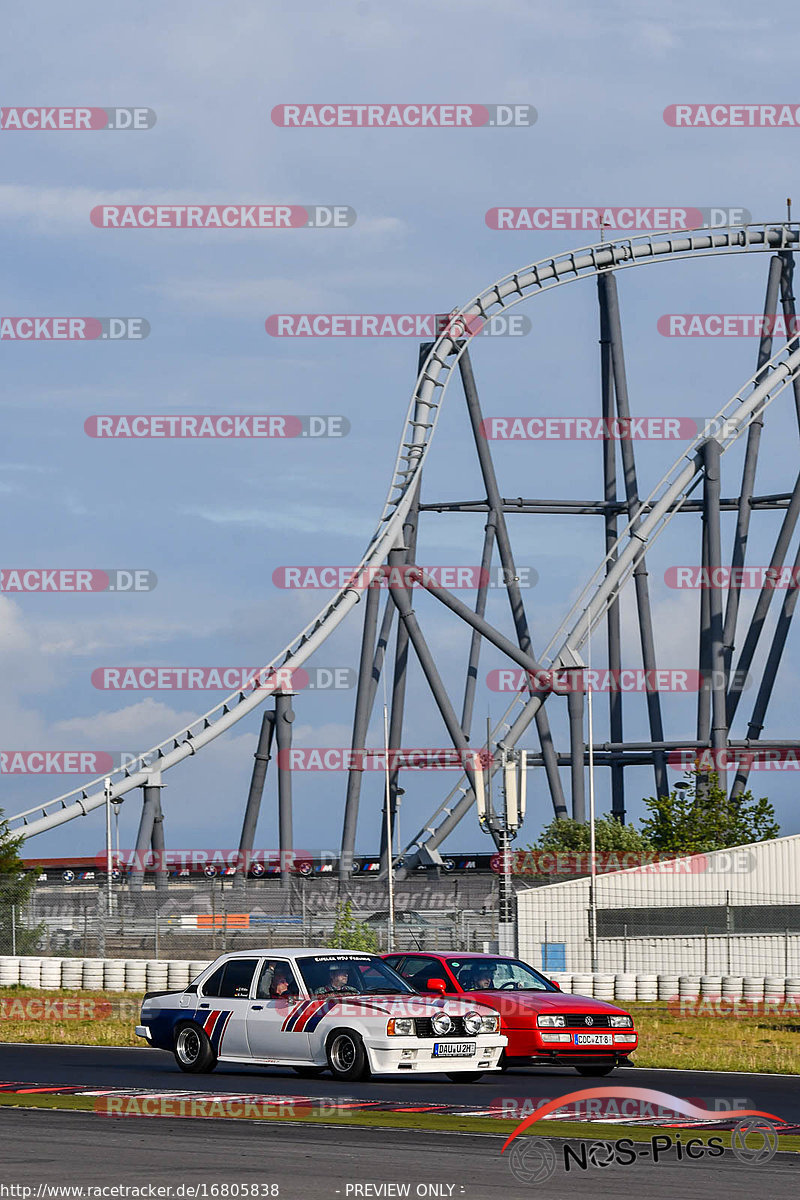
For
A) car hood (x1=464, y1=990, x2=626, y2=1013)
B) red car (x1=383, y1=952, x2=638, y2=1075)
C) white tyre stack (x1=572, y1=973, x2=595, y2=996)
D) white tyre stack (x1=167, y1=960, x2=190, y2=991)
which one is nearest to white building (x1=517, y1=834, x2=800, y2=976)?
white tyre stack (x1=572, y1=973, x2=595, y2=996)

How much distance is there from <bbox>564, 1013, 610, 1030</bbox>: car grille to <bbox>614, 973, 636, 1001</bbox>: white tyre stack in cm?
932

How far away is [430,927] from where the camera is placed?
118ft

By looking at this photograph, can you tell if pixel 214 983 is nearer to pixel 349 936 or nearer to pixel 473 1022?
pixel 473 1022

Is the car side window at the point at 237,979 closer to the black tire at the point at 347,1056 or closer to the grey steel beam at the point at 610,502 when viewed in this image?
the black tire at the point at 347,1056

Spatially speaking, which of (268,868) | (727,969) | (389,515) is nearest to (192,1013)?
(727,969)

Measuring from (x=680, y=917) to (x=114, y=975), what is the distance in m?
12.6

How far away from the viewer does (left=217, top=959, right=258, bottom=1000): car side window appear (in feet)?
55.1

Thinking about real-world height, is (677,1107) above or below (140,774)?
below

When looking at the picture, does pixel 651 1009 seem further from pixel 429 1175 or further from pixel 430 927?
pixel 429 1175

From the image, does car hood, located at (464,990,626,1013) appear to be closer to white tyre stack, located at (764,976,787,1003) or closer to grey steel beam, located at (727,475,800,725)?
white tyre stack, located at (764,976,787,1003)

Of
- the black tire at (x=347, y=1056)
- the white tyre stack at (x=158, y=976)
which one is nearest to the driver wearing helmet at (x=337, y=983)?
the black tire at (x=347, y=1056)


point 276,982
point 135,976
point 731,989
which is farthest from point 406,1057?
point 135,976

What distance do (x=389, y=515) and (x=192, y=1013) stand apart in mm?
32776

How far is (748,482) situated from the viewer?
5056 cm
